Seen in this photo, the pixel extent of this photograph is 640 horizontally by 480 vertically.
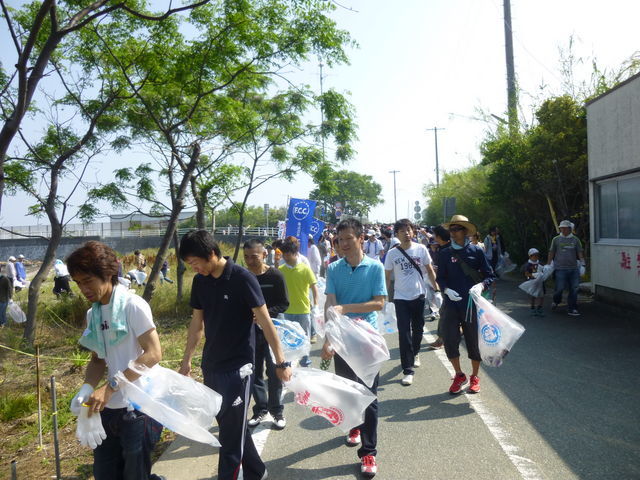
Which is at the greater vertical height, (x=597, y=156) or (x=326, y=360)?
(x=597, y=156)

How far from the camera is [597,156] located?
11594 millimetres

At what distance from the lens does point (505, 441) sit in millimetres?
4332

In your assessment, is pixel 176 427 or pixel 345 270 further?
pixel 345 270

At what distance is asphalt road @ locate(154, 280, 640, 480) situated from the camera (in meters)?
3.91

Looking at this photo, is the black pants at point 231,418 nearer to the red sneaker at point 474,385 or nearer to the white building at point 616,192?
the red sneaker at point 474,385

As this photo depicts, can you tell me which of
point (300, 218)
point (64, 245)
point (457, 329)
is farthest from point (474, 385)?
point (64, 245)

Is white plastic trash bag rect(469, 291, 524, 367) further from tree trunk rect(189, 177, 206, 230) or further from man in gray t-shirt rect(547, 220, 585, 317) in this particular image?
tree trunk rect(189, 177, 206, 230)

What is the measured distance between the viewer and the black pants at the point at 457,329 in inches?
224

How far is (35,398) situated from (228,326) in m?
4.20

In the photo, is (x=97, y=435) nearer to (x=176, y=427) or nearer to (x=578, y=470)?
(x=176, y=427)

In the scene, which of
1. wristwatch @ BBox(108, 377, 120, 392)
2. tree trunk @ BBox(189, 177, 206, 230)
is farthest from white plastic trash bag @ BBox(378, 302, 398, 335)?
tree trunk @ BBox(189, 177, 206, 230)

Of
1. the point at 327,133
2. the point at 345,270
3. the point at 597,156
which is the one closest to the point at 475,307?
the point at 345,270

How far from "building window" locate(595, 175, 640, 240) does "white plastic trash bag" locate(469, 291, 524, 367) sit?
6.32m

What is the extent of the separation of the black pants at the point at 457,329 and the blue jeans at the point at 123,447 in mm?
3585
